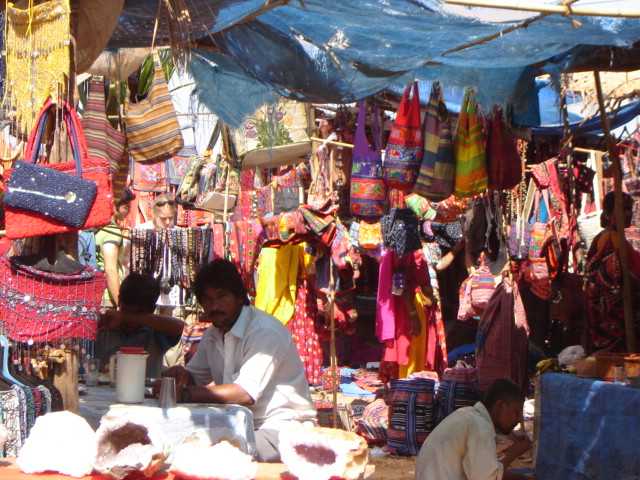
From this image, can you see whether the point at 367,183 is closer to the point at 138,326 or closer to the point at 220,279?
the point at 138,326

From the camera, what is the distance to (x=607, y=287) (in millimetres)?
7422

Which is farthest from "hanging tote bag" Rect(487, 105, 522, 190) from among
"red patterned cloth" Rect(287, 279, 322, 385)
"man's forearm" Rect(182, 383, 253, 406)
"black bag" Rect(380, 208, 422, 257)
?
"red patterned cloth" Rect(287, 279, 322, 385)

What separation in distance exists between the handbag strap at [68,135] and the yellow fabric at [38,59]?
47mm

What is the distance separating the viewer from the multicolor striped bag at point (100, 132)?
5984mm

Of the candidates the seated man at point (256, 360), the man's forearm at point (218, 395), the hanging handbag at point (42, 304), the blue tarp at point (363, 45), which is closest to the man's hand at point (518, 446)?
the seated man at point (256, 360)

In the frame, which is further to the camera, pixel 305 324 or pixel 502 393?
pixel 305 324

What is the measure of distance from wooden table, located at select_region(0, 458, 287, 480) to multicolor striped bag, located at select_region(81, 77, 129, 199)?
2529 mm

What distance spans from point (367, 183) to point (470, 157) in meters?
0.74

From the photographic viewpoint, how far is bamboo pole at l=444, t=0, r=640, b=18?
4.55m

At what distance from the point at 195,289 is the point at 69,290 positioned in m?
1.04

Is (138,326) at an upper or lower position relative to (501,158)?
lower

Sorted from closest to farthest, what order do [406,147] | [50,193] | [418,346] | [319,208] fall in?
[50,193] → [406,147] → [319,208] → [418,346]

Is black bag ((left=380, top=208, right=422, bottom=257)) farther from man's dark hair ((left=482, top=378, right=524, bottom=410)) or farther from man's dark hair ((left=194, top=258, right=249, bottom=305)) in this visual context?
man's dark hair ((left=194, top=258, right=249, bottom=305))

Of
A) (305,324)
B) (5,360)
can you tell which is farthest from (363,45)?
(305,324)
